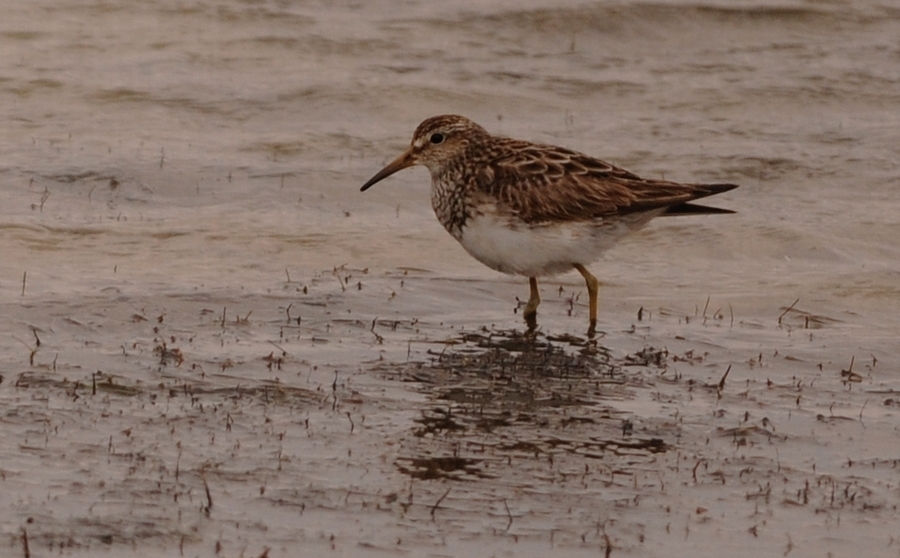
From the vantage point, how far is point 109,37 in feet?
63.6

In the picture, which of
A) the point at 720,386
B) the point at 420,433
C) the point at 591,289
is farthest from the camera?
the point at 591,289

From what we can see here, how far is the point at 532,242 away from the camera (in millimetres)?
10625

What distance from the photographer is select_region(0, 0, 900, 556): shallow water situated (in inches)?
A: 273

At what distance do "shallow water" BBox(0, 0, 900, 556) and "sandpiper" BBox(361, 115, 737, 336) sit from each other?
47cm

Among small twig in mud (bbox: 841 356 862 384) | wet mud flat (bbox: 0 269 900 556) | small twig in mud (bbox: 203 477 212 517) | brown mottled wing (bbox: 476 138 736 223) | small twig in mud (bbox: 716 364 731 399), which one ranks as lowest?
small twig in mud (bbox: 203 477 212 517)

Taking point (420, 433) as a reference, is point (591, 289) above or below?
above

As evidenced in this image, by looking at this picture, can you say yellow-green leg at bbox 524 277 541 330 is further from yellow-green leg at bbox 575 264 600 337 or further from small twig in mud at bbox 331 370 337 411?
small twig in mud at bbox 331 370 337 411

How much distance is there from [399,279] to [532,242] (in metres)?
1.59

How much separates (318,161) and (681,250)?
4072mm

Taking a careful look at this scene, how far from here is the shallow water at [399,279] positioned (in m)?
6.93

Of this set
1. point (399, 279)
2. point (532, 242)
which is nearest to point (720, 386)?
point (532, 242)

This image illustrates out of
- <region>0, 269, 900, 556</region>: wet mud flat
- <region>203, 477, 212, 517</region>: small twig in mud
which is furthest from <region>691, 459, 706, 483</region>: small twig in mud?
<region>203, 477, 212, 517</region>: small twig in mud

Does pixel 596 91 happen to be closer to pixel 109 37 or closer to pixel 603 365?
pixel 109 37

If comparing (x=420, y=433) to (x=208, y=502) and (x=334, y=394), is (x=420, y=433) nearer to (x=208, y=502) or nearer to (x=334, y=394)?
(x=334, y=394)
